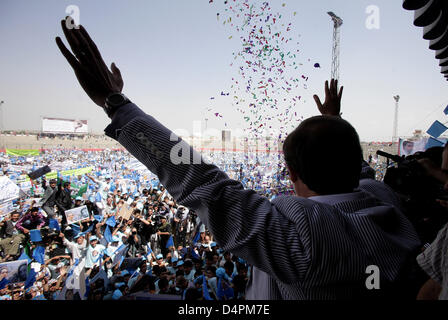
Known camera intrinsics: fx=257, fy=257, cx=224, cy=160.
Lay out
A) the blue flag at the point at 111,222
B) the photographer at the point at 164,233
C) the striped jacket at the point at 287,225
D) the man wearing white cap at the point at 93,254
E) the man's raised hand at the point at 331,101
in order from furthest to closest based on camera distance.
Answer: the blue flag at the point at 111,222
the photographer at the point at 164,233
the man wearing white cap at the point at 93,254
the man's raised hand at the point at 331,101
the striped jacket at the point at 287,225

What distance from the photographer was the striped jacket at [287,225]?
0.50 metres

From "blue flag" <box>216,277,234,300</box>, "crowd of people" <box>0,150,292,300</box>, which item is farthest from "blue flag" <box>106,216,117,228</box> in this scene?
"blue flag" <box>216,277,234,300</box>

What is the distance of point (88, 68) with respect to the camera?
0.70 meters

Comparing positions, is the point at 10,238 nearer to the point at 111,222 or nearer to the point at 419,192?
the point at 111,222

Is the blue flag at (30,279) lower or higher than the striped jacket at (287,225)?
lower

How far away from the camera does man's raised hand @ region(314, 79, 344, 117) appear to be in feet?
4.18

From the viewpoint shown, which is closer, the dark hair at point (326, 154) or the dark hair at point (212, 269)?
the dark hair at point (326, 154)

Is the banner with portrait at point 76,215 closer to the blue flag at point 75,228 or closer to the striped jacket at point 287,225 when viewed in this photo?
the blue flag at point 75,228

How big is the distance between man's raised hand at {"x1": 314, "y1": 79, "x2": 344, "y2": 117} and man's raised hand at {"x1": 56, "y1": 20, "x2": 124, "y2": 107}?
1.00 meters

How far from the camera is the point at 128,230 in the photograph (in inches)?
245

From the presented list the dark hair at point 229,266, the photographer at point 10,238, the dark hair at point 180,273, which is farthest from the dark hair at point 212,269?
the photographer at point 10,238

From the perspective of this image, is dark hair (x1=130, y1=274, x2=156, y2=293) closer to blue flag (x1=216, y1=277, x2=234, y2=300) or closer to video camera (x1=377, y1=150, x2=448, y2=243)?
blue flag (x1=216, y1=277, x2=234, y2=300)

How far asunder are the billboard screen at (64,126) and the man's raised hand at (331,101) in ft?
209
